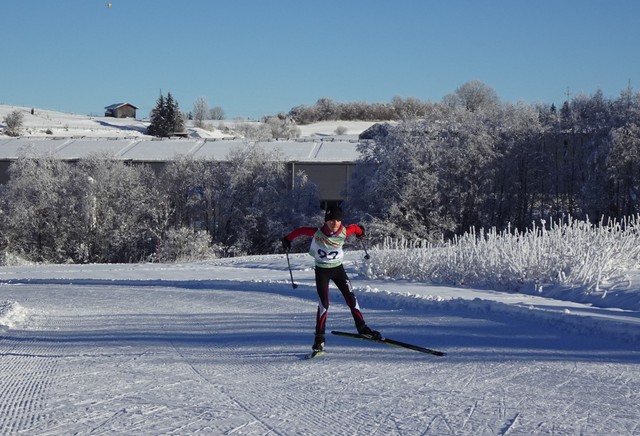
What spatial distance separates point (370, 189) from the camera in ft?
163

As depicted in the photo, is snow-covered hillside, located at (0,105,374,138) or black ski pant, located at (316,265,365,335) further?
snow-covered hillside, located at (0,105,374,138)

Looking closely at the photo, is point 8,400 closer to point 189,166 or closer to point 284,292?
point 284,292

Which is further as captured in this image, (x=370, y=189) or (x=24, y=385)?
(x=370, y=189)

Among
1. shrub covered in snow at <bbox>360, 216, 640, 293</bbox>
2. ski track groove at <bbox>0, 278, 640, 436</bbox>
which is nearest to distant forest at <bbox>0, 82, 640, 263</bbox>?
shrub covered in snow at <bbox>360, 216, 640, 293</bbox>

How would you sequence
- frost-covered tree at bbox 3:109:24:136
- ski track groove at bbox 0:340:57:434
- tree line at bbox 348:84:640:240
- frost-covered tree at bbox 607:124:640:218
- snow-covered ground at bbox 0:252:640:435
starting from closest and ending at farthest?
snow-covered ground at bbox 0:252:640:435, ski track groove at bbox 0:340:57:434, frost-covered tree at bbox 607:124:640:218, tree line at bbox 348:84:640:240, frost-covered tree at bbox 3:109:24:136

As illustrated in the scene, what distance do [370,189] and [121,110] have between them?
323 feet

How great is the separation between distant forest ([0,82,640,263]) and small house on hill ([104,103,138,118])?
78.6 m

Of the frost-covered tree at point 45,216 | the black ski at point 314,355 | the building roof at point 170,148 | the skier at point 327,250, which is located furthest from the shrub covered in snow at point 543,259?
the frost-covered tree at point 45,216

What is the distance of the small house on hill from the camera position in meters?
135

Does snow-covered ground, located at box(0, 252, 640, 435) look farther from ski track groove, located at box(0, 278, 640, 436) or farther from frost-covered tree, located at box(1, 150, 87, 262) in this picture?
frost-covered tree, located at box(1, 150, 87, 262)

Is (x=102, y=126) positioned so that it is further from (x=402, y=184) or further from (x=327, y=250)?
(x=327, y=250)

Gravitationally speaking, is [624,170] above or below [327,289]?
above

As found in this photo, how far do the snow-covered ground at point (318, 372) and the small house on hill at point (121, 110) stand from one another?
406 ft

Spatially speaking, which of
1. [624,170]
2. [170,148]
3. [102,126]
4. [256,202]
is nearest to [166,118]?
[102,126]
